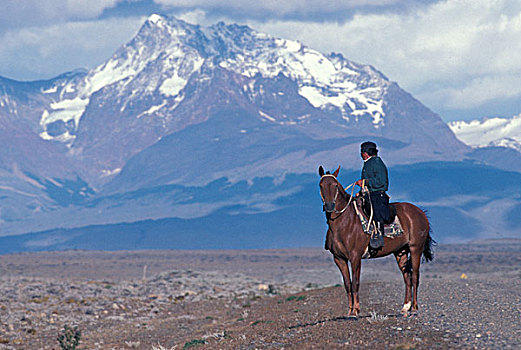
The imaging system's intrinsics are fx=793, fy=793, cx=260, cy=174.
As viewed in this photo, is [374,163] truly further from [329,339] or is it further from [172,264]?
[172,264]

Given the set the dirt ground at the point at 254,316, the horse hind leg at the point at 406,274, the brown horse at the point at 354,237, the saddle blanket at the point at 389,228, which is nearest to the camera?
the dirt ground at the point at 254,316

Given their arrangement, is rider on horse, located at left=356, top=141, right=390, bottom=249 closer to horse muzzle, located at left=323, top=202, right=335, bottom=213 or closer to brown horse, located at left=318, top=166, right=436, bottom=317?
brown horse, located at left=318, top=166, right=436, bottom=317

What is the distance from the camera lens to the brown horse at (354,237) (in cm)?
2006

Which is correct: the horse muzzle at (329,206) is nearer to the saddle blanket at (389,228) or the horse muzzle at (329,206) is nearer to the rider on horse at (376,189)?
the saddle blanket at (389,228)

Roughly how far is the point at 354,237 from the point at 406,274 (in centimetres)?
225

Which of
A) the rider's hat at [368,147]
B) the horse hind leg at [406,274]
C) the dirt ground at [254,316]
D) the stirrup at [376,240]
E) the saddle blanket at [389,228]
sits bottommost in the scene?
the dirt ground at [254,316]

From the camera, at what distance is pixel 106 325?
1598 inches

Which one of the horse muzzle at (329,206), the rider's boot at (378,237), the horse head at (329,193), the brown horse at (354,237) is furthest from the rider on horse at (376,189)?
the horse muzzle at (329,206)

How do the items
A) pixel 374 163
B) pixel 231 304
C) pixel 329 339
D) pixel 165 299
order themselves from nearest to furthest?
pixel 329 339, pixel 374 163, pixel 231 304, pixel 165 299

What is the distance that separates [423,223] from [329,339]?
4.83 meters

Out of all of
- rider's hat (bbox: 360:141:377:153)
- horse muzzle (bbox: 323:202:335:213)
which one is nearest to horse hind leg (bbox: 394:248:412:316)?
horse muzzle (bbox: 323:202:335:213)

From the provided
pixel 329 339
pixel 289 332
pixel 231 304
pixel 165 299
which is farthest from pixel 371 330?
pixel 165 299

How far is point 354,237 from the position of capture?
792 inches

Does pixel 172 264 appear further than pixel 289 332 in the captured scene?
Yes
